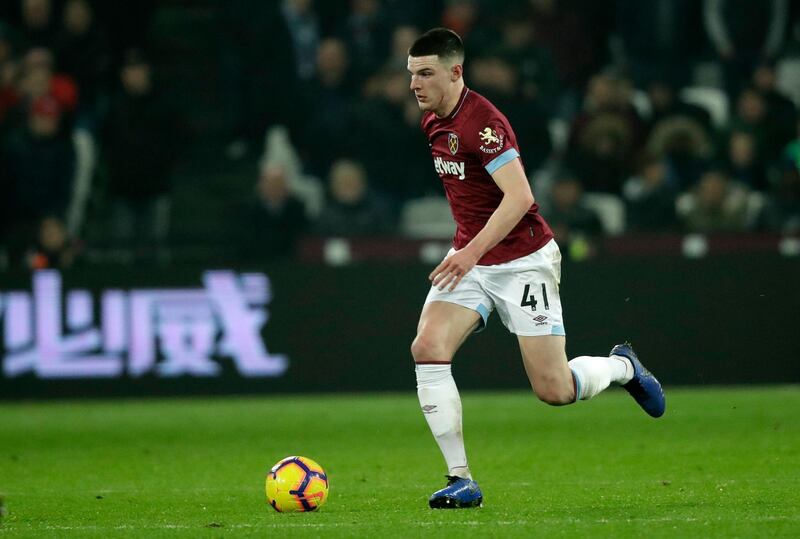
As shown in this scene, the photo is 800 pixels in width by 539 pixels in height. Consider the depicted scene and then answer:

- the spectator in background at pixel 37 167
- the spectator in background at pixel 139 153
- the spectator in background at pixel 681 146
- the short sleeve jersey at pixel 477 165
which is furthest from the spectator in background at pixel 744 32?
the short sleeve jersey at pixel 477 165

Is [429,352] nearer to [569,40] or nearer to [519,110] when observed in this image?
[519,110]

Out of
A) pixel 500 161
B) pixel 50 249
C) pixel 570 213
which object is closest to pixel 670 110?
pixel 570 213

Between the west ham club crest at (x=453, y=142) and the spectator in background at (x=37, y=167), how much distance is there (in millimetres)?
8560

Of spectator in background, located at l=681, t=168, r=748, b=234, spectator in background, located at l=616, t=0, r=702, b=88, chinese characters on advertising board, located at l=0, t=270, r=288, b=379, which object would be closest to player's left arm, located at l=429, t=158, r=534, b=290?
chinese characters on advertising board, located at l=0, t=270, r=288, b=379

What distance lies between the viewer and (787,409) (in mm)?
12070

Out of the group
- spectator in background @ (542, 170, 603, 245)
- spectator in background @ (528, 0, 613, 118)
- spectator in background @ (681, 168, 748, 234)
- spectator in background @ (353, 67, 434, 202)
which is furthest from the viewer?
spectator in background @ (528, 0, 613, 118)

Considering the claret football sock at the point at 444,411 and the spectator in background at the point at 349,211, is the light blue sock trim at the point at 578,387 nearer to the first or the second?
the claret football sock at the point at 444,411

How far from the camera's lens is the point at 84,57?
15523 mm

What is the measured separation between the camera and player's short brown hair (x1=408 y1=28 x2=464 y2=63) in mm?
6797

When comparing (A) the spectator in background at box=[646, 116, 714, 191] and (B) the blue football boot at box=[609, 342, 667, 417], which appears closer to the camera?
(B) the blue football boot at box=[609, 342, 667, 417]

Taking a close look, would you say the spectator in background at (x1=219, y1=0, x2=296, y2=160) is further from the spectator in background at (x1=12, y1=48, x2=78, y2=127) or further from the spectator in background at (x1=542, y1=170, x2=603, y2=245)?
the spectator in background at (x1=542, y1=170, x2=603, y2=245)

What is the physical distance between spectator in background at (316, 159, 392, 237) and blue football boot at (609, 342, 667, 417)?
7.09 meters

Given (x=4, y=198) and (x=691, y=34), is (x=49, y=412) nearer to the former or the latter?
(x=4, y=198)

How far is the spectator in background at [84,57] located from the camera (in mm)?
15469
